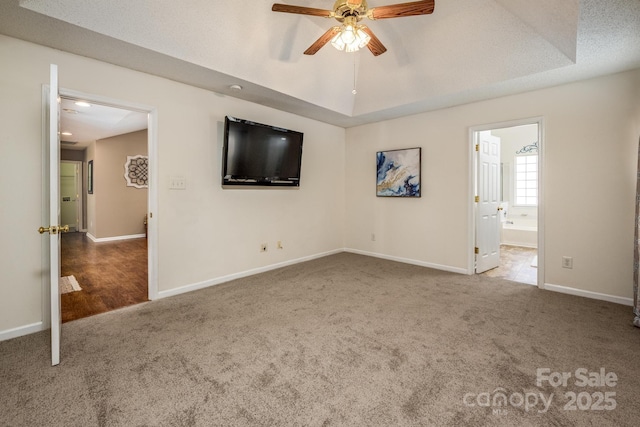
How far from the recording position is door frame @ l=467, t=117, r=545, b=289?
346cm

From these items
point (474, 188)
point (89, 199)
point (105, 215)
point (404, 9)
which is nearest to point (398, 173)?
point (474, 188)

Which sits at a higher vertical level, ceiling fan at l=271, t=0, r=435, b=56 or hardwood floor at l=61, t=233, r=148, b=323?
ceiling fan at l=271, t=0, r=435, b=56

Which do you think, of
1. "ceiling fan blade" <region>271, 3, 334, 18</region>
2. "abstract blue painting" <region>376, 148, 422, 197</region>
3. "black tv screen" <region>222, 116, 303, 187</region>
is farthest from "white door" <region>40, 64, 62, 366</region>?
"abstract blue painting" <region>376, 148, 422, 197</region>

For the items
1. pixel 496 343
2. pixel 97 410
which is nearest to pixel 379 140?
pixel 496 343

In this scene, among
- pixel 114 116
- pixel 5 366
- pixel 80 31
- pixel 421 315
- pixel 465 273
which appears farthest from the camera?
pixel 114 116

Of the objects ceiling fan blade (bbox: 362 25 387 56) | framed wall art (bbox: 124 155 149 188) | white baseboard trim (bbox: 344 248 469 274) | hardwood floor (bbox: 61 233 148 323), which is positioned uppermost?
ceiling fan blade (bbox: 362 25 387 56)

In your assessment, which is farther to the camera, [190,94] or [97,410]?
[190,94]

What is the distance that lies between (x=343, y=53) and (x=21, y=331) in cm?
438

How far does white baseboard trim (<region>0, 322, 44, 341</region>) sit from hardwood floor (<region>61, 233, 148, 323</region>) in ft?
0.57

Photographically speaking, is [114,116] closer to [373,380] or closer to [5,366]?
[5,366]

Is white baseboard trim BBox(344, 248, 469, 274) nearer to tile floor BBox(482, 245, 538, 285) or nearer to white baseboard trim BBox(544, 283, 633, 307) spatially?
tile floor BBox(482, 245, 538, 285)

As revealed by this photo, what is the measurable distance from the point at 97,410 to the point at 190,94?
3.01 metres

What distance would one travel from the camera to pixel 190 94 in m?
3.32

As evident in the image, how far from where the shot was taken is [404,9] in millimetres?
2188
